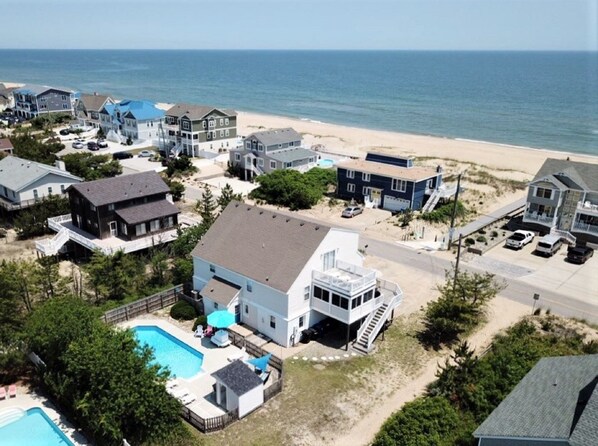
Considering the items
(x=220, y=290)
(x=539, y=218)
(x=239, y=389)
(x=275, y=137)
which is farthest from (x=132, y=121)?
(x=239, y=389)

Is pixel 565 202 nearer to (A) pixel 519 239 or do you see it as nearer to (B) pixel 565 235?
(B) pixel 565 235

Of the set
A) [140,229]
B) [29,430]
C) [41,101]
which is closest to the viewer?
[29,430]

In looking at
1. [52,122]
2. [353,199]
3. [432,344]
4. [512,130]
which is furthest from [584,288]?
[52,122]

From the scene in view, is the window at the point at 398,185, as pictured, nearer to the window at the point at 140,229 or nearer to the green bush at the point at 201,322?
the window at the point at 140,229

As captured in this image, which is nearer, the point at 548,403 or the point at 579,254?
the point at 548,403

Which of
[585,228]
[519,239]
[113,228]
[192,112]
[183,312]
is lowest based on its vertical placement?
[183,312]

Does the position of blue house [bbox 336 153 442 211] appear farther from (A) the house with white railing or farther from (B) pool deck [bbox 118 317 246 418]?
(B) pool deck [bbox 118 317 246 418]

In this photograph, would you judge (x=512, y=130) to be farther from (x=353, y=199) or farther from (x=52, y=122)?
(x=52, y=122)
